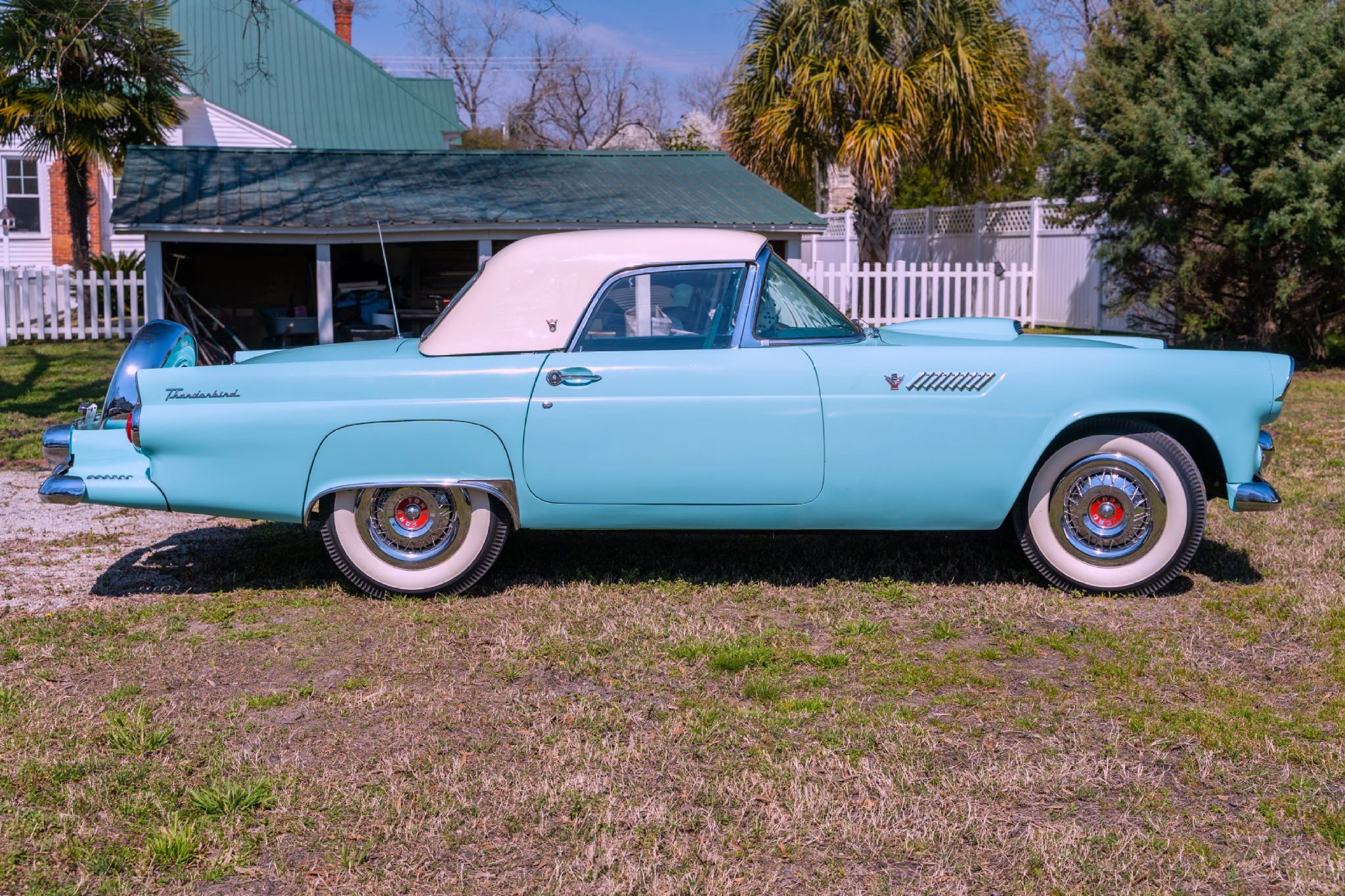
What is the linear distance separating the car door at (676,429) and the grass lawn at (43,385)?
18.2 ft

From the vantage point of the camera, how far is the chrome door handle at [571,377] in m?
5.50

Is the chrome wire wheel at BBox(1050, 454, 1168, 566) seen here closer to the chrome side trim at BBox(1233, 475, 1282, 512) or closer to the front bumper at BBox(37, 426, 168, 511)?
the chrome side trim at BBox(1233, 475, 1282, 512)

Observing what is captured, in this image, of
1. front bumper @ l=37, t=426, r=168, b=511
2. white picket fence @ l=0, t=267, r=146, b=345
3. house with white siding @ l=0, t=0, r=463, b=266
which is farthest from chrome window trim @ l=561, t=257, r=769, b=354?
house with white siding @ l=0, t=0, r=463, b=266

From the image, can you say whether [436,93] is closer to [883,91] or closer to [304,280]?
[304,280]

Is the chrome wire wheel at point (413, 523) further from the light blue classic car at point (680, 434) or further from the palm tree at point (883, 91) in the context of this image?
the palm tree at point (883, 91)

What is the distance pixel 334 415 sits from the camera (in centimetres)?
550

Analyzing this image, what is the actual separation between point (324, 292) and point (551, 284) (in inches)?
422

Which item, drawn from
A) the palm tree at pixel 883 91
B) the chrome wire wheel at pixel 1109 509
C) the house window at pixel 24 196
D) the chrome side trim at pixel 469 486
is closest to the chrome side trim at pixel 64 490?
the chrome side trim at pixel 469 486

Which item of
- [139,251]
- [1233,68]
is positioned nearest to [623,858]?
[1233,68]

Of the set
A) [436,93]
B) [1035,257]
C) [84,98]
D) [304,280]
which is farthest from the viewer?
[436,93]

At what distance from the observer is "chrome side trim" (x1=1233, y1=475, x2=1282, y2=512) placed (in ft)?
17.9

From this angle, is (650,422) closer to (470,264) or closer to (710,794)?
(710,794)

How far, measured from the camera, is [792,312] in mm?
5758

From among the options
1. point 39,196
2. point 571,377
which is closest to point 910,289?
point 571,377
